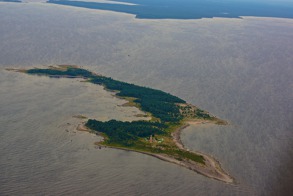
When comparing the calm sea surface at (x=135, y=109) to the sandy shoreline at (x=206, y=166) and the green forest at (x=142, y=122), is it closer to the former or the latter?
the sandy shoreline at (x=206, y=166)

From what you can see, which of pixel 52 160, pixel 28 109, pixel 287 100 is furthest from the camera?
pixel 287 100

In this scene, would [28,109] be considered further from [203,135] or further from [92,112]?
[203,135]

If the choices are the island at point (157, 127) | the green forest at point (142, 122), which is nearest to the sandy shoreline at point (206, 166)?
the island at point (157, 127)

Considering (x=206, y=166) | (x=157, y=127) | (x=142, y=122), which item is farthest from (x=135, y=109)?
(x=206, y=166)

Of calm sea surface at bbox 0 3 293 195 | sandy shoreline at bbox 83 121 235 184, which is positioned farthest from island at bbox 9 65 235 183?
calm sea surface at bbox 0 3 293 195

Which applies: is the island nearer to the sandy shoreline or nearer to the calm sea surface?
the sandy shoreline

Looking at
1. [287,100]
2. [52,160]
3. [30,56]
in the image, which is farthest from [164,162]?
[30,56]
